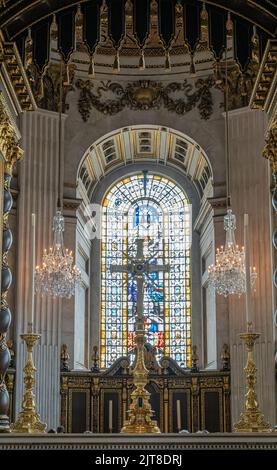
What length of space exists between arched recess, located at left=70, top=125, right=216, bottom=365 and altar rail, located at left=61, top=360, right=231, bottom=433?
268 centimetres

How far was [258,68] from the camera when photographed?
419 inches

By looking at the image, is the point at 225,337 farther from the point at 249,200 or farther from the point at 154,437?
the point at 154,437

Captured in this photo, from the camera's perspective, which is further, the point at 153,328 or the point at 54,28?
the point at 153,328

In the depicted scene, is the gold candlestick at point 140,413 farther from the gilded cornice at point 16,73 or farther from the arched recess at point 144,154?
the arched recess at point 144,154

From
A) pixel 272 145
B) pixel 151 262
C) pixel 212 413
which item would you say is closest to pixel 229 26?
pixel 272 145

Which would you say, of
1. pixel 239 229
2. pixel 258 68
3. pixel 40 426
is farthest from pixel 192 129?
pixel 40 426

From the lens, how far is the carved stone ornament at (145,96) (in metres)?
19.9

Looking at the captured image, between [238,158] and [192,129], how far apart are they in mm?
1791

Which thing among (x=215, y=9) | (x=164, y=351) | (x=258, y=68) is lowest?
(x=164, y=351)

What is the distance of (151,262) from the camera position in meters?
22.2

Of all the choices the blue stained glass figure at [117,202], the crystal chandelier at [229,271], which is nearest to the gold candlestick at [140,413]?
the crystal chandelier at [229,271]

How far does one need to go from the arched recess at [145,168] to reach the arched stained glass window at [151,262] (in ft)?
0.76

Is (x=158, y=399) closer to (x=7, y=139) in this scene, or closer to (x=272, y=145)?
(x=272, y=145)

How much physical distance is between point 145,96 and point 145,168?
3299 millimetres
